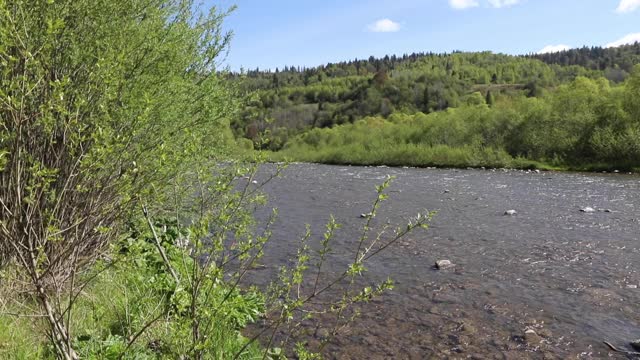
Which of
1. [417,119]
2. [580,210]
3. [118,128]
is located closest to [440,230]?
[580,210]

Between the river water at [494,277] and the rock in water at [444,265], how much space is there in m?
0.22

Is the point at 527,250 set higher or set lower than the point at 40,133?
lower

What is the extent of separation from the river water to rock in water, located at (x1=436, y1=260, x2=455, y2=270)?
223 mm

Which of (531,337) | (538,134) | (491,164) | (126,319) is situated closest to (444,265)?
(531,337)

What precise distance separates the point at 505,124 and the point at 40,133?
1934 inches

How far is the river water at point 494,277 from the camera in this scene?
734cm

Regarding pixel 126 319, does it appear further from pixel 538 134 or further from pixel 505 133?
pixel 505 133

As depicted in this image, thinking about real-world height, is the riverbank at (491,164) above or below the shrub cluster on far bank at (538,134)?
below

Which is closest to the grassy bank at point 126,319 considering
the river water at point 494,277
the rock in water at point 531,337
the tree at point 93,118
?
the tree at point 93,118

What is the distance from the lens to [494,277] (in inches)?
412

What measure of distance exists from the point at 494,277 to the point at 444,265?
48.4 inches

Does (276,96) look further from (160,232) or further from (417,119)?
(160,232)

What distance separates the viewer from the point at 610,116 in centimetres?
4081

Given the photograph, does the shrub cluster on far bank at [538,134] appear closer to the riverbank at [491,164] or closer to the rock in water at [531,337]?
the riverbank at [491,164]
